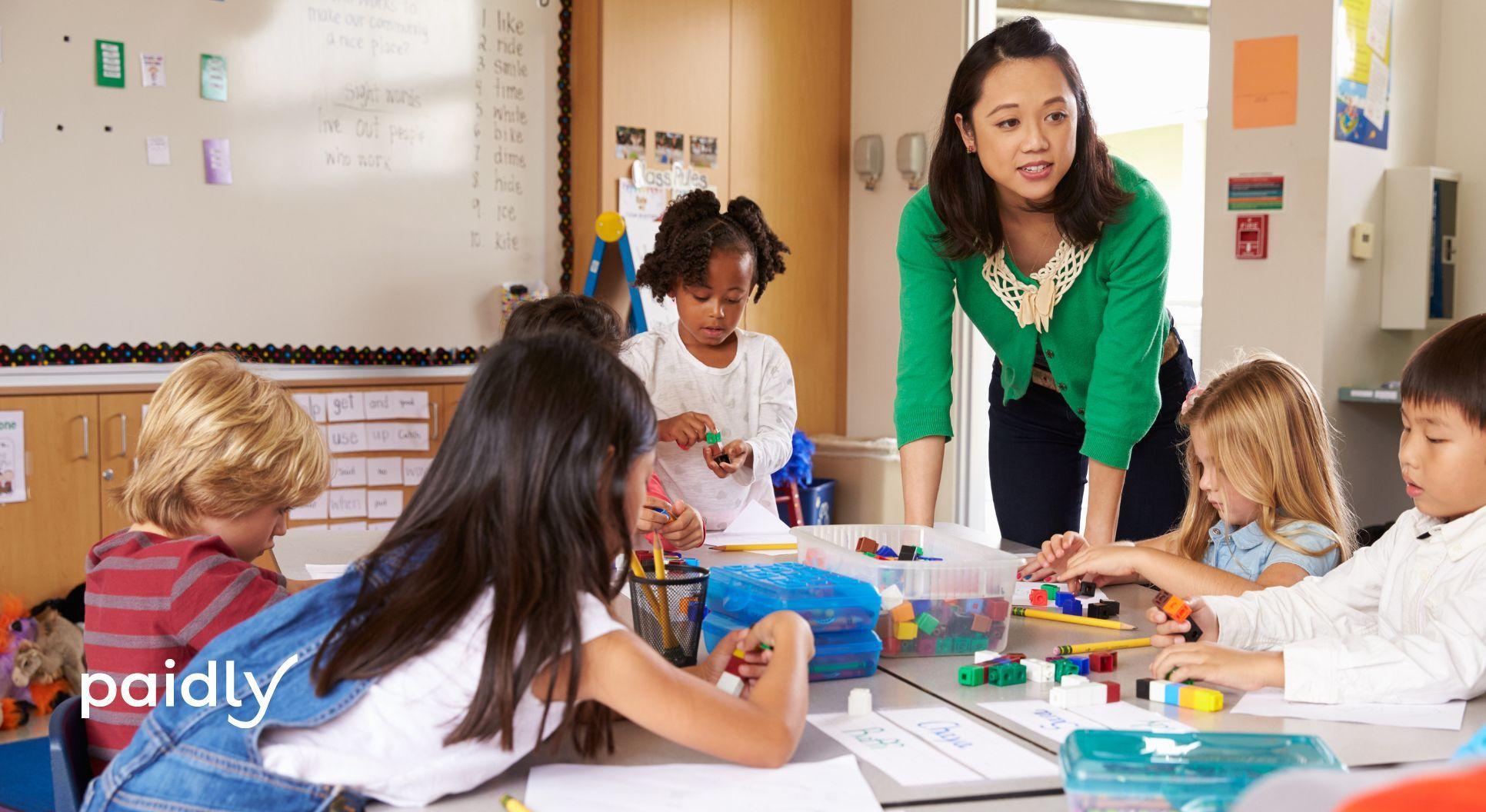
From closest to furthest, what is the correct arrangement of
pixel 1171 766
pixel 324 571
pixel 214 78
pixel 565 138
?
pixel 1171 766, pixel 324 571, pixel 214 78, pixel 565 138

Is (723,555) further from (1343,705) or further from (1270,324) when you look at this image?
(1270,324)

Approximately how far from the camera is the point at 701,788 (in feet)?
3.20

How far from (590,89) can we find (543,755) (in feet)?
11.4

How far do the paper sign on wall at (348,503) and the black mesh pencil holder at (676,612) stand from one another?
2.74 m

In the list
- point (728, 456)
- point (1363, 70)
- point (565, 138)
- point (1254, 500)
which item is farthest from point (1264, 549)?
point (565, 138)

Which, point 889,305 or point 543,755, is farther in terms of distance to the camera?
point 889,305

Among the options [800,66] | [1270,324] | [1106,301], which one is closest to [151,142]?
[800,66]

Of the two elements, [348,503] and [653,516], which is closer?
[653,516]

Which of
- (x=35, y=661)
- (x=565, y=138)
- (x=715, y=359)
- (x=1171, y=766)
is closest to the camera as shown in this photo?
(x=1171, y=766)

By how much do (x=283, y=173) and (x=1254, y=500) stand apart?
3002 mm

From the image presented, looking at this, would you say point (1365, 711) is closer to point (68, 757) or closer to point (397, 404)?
point (68, 757)

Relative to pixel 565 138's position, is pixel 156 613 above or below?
below

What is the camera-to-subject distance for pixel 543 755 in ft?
3.50

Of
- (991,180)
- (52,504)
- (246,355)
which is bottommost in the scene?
(52,504)
